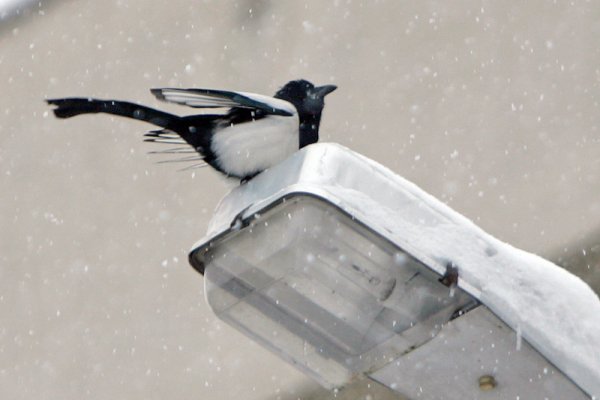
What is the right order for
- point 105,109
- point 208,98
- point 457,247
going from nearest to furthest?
1. point 457,247
2. point 208,98
3. point 105,109

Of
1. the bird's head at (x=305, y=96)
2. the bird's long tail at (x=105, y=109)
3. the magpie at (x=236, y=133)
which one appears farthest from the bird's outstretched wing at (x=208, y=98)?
the bird's head at (x=305, y=96)

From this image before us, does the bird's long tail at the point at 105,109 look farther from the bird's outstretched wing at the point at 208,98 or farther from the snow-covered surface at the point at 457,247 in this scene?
the snow-covered surface at the point at 457,247

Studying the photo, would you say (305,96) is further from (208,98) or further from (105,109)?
(208,98)

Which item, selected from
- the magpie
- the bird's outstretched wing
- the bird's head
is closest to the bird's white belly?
the magpie

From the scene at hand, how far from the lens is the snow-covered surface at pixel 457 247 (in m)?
2.26

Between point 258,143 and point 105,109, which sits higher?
point 105,109

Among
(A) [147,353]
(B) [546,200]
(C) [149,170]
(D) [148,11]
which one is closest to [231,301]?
(B) [546,200]

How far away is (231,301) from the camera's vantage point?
2.50 m

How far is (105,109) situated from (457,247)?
0.97 m

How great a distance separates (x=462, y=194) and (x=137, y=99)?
1994mm

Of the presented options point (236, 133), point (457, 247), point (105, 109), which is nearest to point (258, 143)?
point (236, 133)

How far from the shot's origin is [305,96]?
11.6 ft

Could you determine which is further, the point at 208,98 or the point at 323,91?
the point at 323,91

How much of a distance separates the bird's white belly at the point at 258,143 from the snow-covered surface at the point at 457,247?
0.68 meters
